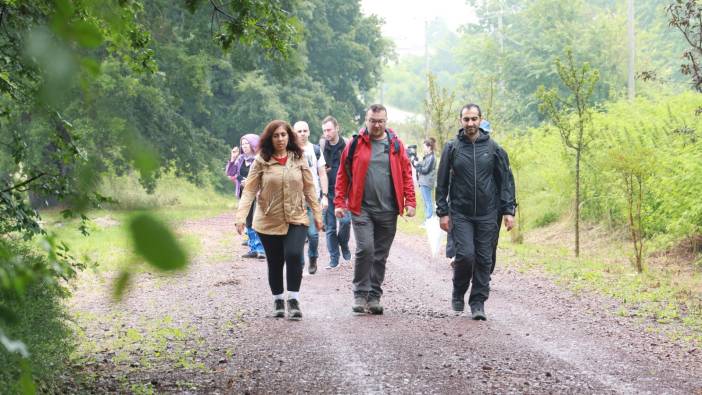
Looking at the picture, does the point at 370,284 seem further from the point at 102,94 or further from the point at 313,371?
the point at 102,94

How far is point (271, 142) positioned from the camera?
8.84 metres

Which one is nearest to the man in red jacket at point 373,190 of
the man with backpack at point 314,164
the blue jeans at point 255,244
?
the man with backpack at point 314,164

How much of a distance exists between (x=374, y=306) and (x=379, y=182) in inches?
49.5

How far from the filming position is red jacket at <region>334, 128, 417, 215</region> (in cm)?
902

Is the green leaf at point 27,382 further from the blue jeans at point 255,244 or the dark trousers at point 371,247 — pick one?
the blue jeans at point 255,244

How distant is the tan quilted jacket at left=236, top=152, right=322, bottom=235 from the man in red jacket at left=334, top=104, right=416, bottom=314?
0.51 meters

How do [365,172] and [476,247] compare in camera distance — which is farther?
[365,172]

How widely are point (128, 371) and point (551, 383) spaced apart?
3184 mm

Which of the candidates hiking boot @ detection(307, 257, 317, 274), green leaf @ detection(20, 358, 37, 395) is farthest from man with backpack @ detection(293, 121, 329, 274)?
green leaf @ detection(20, 358, 37, 395)

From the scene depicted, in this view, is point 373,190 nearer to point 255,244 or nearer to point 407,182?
point 407,182

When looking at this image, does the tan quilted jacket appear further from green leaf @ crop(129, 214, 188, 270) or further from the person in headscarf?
green leaf @ crop(129, 214, 188, 270)

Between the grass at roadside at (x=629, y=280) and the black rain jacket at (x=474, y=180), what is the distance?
1.94m

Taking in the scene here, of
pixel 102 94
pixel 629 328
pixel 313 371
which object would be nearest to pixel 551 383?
pixel 313 371

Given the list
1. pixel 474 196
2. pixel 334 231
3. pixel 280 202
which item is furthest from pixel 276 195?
pixel 334 231
